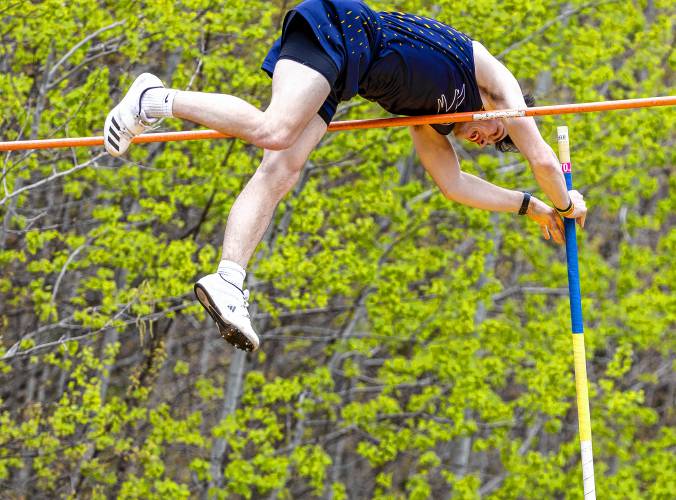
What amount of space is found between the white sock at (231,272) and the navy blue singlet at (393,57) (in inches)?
27.7

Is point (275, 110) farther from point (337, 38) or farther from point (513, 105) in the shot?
point (513, 105)

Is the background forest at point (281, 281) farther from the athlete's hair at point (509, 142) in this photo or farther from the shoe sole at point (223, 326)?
the shoe sole at point (223, 326)

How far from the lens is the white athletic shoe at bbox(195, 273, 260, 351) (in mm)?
4711

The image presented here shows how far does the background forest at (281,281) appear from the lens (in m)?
10.1

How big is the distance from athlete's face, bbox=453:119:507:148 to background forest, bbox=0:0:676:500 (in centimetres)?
422

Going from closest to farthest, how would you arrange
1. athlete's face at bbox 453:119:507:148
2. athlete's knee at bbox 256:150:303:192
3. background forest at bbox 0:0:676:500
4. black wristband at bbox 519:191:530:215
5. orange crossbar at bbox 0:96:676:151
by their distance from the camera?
1. athlete's knee at bbox 256:150:303:192
2. orange crossbar at bbox 0:96:676:151
3. athlete's face at bbox 453:119:507:148
4. black wristband at bbox 519:191:530:215
5. background forest at bbox 0:0:676:500

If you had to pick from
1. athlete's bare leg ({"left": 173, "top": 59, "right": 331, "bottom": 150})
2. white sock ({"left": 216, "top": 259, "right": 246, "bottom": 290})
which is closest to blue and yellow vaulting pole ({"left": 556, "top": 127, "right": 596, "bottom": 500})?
athlete's bare leg ({"left": 173, "top": 59, "right": 331, "bottom": 150})

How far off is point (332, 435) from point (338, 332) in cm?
94

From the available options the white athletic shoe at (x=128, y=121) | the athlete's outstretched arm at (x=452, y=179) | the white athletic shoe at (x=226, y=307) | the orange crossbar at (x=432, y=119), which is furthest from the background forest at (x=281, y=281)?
the white athletic shoe at (x=226, y=307)

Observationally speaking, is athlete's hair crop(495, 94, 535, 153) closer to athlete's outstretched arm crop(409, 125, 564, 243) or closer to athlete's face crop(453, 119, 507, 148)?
athlete's face crop(453, 119, 507, 148)

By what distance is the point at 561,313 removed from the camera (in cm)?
1284

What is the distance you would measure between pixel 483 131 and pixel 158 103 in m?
1.35

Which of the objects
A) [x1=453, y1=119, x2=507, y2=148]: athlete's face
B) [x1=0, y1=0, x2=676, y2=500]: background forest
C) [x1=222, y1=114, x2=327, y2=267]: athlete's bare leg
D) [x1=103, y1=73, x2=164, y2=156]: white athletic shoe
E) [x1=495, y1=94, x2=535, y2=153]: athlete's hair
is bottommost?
[x1=222, y1=114, x2=327, y2=267]: athlete's bare leg

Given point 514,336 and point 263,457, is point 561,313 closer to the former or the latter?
point 514,336
